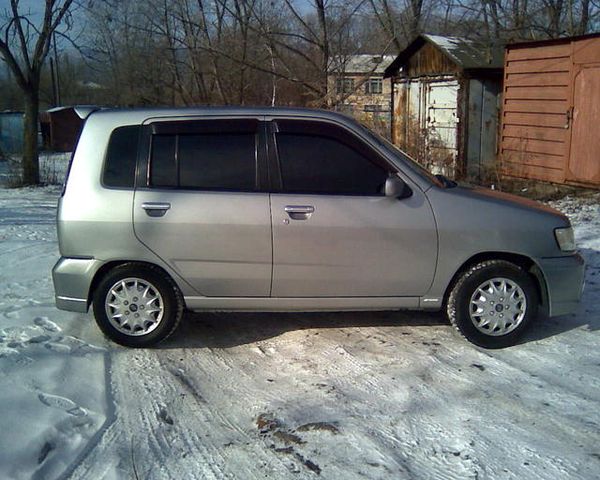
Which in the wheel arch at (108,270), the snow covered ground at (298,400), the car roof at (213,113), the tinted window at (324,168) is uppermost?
the car roof at (213,113)

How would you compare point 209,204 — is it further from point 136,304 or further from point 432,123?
point 432,123

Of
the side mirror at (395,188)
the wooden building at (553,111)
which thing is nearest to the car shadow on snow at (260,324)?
the side mirror at (395,188)

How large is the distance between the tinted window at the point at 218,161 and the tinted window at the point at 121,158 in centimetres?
37

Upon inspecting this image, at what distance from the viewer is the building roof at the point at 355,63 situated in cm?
1634

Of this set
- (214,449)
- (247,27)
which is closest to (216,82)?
(247,27)

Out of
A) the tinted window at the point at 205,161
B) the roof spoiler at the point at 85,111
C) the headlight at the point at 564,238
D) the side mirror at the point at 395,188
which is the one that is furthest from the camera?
the roof spoiler at the point at 85,111

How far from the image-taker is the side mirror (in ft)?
14.1

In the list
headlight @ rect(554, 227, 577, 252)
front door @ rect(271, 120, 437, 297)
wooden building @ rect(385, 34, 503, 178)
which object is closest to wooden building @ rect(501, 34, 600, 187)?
wooden building @ rect(385, 34, 503, 178)

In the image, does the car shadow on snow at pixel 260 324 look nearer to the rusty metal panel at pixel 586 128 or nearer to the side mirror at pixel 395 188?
the side mirror at pixel 395 188

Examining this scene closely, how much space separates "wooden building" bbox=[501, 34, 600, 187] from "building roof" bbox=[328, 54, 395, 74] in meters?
4.22

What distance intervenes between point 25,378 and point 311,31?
14069 millimetres

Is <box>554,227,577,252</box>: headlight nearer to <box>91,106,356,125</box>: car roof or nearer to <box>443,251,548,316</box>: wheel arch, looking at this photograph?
<box>443,251,548,316</box>: wheel arch

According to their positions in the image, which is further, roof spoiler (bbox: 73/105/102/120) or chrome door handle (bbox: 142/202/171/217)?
roof spoiler (bbox: 73/105/102/120)

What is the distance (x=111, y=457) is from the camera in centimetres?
308
